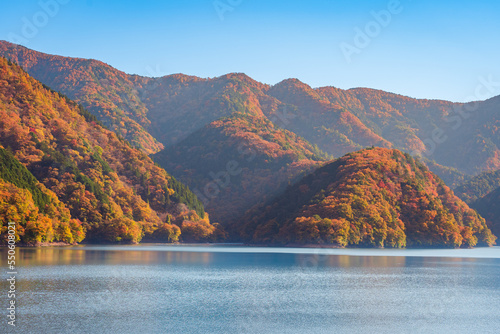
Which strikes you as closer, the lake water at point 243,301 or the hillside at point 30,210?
the lake water at point 243,301

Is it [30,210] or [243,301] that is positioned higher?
[30,210]

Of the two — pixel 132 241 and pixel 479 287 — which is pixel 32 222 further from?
pixel 479 287

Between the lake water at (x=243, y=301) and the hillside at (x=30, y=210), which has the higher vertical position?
the hillside at (x=30, y=210)

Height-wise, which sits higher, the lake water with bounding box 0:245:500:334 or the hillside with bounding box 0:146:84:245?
the hillside with bounding box 0:146:84:245

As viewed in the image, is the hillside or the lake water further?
the hillside

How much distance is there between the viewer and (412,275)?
89.8m

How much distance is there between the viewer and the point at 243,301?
59031mm

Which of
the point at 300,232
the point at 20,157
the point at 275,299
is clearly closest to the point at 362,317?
the point at 275,299

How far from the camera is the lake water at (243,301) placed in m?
46.0

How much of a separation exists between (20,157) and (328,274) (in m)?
122

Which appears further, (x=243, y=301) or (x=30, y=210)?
(x=30, y=210)

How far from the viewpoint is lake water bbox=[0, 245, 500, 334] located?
151 ft

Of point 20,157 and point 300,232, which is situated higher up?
point 20,157

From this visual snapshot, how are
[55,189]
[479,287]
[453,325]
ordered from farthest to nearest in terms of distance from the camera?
[55,189]
[479,287]
[453,325]
